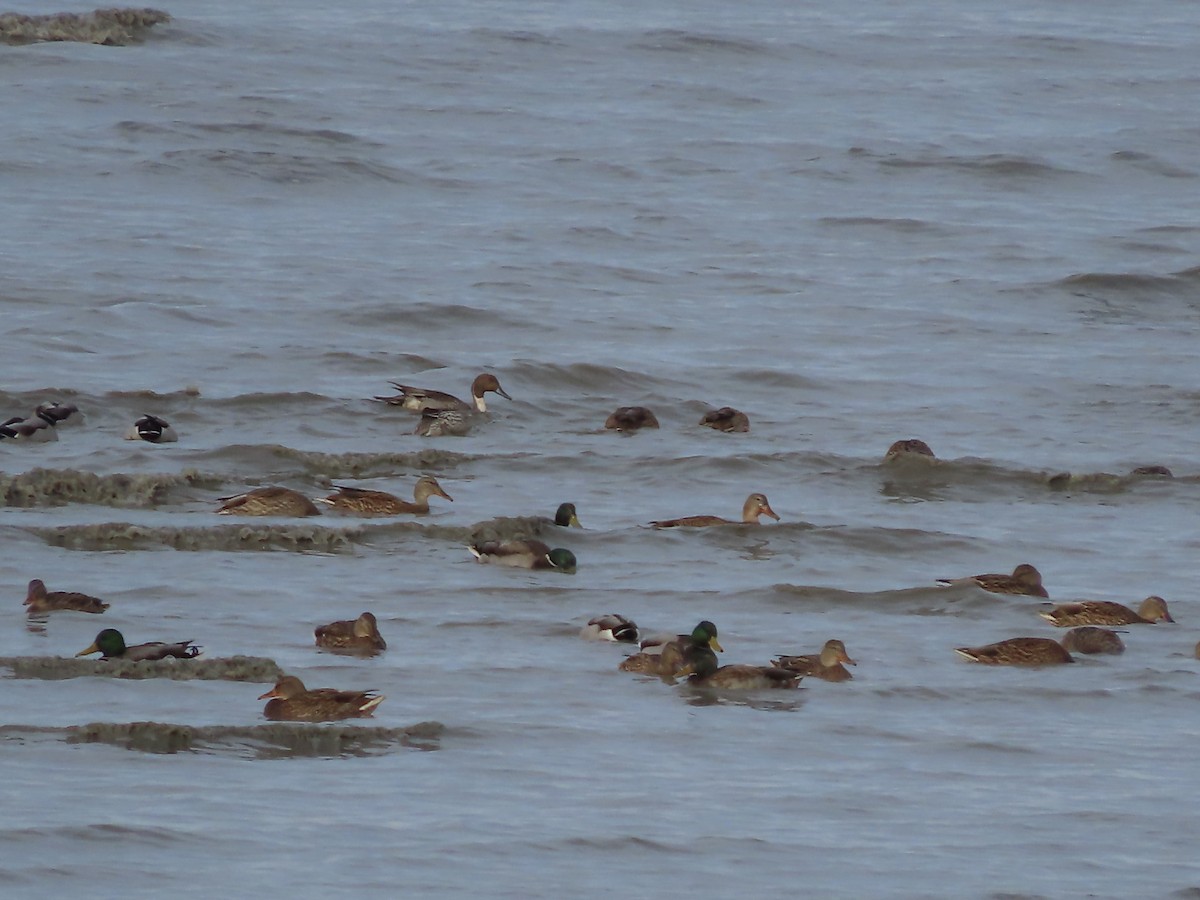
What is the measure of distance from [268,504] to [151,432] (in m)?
2.35

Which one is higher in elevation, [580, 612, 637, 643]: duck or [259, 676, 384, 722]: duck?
[580, 612, 637, 643]: duck

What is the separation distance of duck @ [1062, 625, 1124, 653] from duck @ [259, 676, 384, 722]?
12.6ft

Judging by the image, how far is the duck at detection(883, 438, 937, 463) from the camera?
17.3m

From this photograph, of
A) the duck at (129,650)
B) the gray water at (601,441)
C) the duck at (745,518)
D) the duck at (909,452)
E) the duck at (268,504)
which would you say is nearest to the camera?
the gray water at (601,441)

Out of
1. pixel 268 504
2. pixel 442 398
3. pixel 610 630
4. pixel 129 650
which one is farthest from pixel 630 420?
pixel 129 650

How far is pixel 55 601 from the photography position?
1219 centimetres

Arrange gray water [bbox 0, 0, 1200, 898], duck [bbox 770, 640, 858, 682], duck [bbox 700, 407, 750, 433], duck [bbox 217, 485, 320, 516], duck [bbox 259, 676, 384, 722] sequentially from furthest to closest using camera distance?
duck [bbox 700, 407, 750, 433] < duck [bbox 217, 485, 320, 516] < duck [bbox 770, 640, 858, 682] < duck [bbox 259, 676, 384, 722] < gray water [bbox 0, 0, 1200, 898]

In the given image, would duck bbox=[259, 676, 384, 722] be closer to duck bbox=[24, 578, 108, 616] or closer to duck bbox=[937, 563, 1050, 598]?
duck bbox=[24, 578, 108, 616]

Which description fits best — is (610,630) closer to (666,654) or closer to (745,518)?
(666,654)

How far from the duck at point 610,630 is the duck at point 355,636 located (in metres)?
1.12

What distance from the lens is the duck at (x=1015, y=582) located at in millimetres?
13516

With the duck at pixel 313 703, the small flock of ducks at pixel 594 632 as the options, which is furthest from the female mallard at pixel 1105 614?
the duck at pixel 313 703

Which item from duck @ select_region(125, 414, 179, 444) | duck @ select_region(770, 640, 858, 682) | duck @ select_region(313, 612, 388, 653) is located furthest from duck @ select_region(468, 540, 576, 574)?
duck @ select_region(125, 414, 179, 444)

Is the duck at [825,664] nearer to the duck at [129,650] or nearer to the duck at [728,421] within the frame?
the duck at [129,650]
